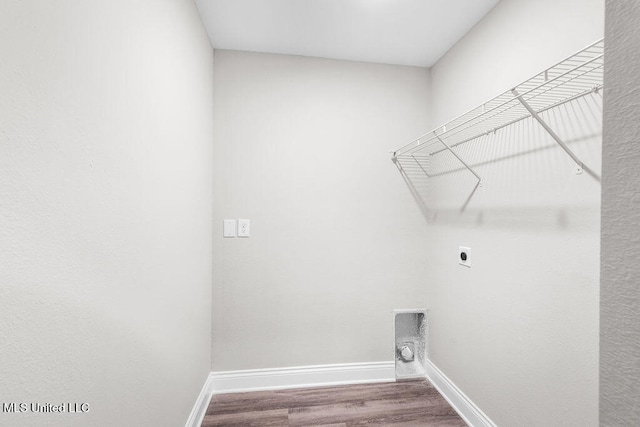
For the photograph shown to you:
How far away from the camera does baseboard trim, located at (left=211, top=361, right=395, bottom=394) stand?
1815 mm

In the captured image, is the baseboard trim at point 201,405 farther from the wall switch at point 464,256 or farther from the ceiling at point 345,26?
the ceiling at point 345,26

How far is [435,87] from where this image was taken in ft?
6.51

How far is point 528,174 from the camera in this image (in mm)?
1218

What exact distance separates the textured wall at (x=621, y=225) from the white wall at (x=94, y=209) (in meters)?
0.97

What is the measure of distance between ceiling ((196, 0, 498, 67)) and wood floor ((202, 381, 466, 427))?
235 centimetres

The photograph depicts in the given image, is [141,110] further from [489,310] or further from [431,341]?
[431,341]

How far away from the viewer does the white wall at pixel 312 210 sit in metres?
1.84

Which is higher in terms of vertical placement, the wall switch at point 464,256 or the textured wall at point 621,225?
the textured wall at point 621,225

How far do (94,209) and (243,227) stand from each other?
1.14 m

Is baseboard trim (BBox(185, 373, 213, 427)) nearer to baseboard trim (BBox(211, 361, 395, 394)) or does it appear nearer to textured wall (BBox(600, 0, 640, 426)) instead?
baseboard trim (BBox(211, 361, 395, 394))

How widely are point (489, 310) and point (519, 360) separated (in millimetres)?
253

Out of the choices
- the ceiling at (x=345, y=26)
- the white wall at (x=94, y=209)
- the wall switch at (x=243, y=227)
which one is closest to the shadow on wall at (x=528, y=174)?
the ceiling at (x=345, y=26)

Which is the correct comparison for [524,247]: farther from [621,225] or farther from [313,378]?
[313,378]

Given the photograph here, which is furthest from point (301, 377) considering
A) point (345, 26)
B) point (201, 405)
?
point (345, 26)
